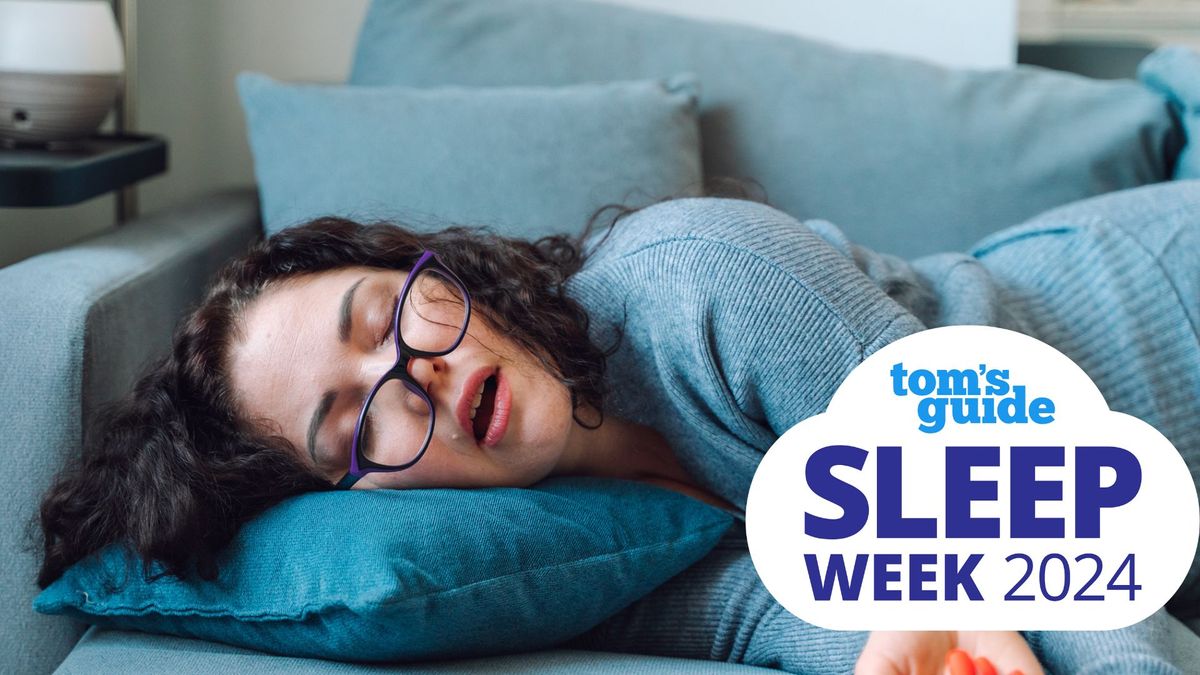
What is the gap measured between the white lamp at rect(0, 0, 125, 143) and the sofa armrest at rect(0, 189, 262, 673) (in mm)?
305

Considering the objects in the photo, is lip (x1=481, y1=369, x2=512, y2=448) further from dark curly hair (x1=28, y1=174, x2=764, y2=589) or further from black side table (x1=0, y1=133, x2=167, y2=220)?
black side table (x1=0, y1=133, x2=167, y2=220)

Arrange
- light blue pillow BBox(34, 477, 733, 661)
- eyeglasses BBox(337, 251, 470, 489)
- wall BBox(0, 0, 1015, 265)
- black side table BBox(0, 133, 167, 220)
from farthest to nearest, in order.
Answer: wall BBox(0, 0, 1015, 265)
black side table BBox(0, 133, 167, 220)
eyeglasses BBox(337, 251, 470, 489)
light blue pillow BBox(34, 477, 733, 661)

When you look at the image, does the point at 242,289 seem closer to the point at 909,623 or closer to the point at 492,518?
the point at 492,518

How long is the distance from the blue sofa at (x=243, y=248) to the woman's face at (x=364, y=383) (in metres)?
0.18

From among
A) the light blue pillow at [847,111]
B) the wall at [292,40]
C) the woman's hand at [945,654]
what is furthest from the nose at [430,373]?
the wall at [292,40]

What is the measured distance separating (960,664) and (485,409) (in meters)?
0.51

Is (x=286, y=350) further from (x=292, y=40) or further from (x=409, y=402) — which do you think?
(x=292, y=40)

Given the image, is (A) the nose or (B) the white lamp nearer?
(A) the nose

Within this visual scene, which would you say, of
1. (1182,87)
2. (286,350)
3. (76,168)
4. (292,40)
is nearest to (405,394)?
(286,350)

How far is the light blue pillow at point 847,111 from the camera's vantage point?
1587 mm

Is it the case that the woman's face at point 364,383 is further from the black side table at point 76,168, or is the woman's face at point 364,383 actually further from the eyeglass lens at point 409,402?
the black side table at point 76,168

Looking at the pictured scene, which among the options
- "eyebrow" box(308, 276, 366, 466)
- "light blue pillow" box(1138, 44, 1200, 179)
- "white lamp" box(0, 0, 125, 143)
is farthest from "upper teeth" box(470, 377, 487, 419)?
"light blue pillow" box(1138, 44, 1200, 179)

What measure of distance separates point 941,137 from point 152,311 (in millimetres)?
1083

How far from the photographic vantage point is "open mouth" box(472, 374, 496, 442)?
3.58ft
